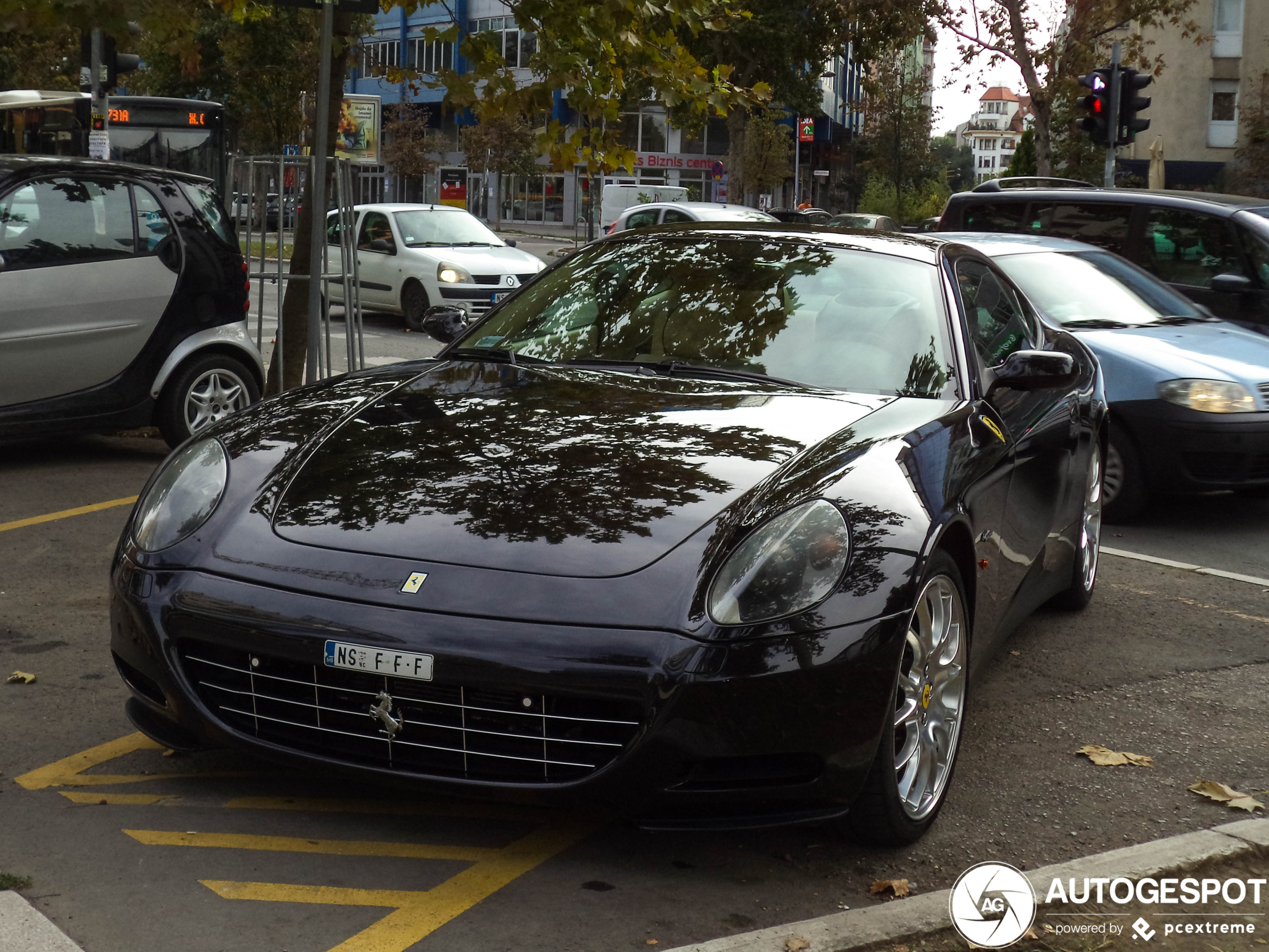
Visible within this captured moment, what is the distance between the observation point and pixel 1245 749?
4.46 m

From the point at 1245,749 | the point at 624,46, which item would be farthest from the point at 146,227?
the point at 1245,749

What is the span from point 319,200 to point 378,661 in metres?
5.13

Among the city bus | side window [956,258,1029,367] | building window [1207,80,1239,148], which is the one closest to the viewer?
side window [956,258,1029,367]

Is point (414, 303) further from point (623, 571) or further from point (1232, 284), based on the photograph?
point (623, 571)

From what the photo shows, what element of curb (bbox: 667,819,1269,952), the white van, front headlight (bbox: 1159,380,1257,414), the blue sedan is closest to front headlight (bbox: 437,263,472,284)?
the blue sedan

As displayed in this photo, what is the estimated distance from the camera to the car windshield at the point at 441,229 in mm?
18766

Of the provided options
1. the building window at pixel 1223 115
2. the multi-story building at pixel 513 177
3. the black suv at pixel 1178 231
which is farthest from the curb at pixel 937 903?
the multi-story building at pixel 513 177

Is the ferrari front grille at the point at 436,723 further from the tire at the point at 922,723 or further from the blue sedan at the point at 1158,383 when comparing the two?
the blue sedan at the point at 1158,383

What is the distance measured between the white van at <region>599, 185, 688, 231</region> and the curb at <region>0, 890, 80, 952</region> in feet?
123

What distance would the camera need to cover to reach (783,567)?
3270 millimetres

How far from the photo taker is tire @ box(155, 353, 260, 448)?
837 centimetres

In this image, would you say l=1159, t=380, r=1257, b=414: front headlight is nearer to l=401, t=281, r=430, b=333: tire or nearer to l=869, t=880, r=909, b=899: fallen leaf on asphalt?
l=869, t=880, r=909, b=899: fallen leaf on asphalt

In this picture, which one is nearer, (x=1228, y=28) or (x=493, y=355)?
(x=493, y=355)


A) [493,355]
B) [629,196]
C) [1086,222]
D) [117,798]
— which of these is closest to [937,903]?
[117,798]
